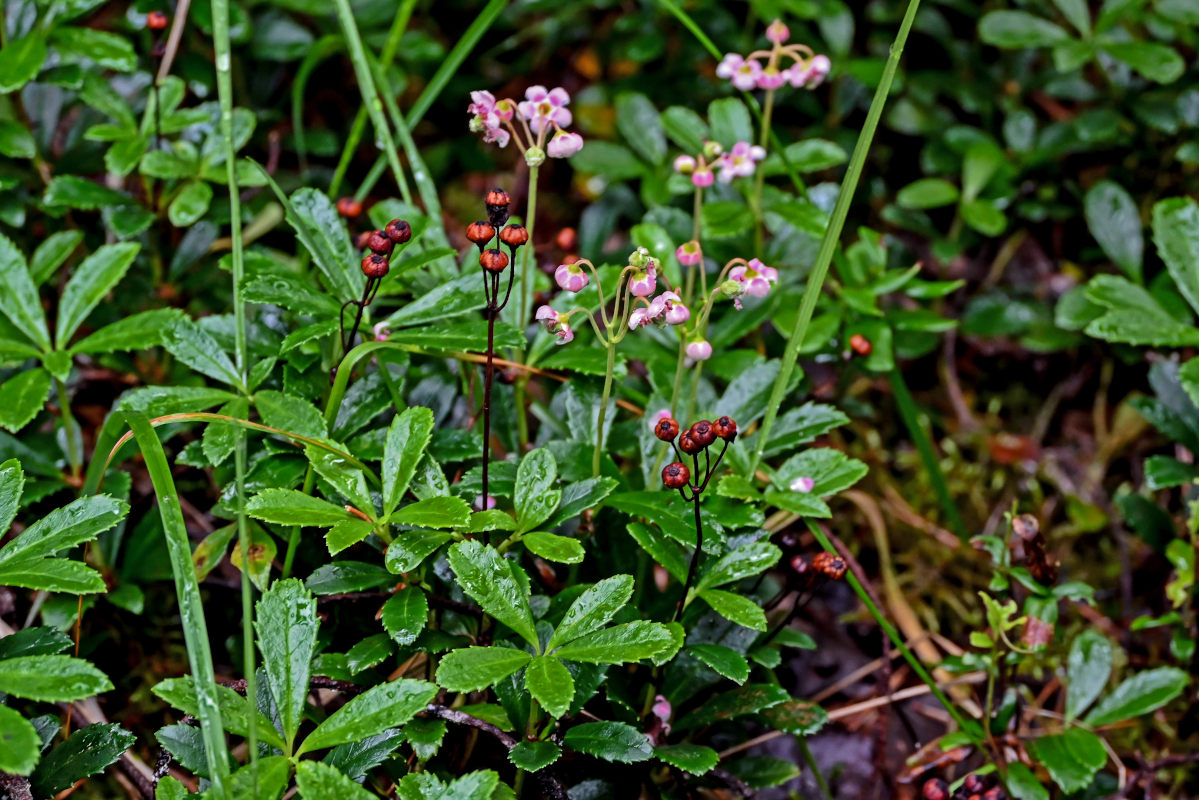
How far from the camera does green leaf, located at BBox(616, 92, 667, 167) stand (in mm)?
2492

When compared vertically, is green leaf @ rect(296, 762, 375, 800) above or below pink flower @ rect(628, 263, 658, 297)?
below

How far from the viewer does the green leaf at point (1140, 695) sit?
1859 mm

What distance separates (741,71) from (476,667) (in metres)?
1.36

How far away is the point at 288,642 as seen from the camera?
1.40 meters

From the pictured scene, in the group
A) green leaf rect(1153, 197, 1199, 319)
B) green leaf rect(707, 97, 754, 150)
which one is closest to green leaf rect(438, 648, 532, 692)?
green leaf rect(707, 97, 754, 150)

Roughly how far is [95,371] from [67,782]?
105 cm

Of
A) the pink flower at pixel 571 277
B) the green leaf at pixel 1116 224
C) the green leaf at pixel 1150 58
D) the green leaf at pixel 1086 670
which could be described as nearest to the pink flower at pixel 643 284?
the pink flower at pixel 571 277

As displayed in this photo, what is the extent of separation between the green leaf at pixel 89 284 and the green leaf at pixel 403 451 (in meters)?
0.77

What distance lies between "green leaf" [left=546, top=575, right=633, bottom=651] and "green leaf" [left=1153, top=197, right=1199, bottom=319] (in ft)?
5.18

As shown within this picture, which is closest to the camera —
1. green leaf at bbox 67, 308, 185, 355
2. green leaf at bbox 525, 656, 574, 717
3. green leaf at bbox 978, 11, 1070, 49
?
green leaf at bbox 525, 656, 574, 717

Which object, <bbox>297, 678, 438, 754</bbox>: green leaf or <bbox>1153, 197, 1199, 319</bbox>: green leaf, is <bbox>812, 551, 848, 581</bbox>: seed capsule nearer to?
<bbox>297, 678, 438, 754</bbox>: green leaf

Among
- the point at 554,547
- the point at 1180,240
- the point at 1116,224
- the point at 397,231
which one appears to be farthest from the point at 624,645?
the point at 1116,224

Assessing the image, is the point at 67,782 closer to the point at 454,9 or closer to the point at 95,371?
the point at 95,371

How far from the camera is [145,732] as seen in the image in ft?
6.05
